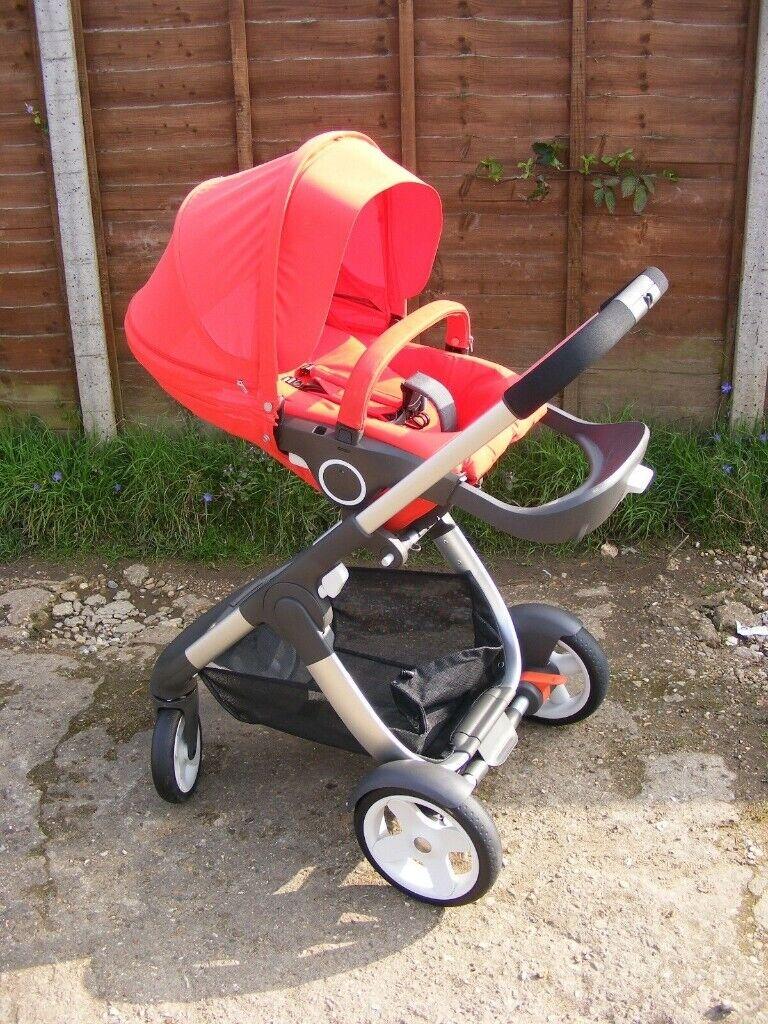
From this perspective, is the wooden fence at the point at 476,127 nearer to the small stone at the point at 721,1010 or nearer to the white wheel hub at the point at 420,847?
the white wheel hub at the point at 420,847

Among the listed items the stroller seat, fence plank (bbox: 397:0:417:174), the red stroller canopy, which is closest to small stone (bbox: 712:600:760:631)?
the stroller seat

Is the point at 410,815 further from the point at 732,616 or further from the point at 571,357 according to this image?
the point at 732,616

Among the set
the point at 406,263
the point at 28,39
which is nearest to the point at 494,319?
the point at 406,263

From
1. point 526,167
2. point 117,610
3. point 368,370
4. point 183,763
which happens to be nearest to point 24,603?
point 117,610

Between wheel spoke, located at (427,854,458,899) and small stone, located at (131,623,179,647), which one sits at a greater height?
wheel spoke, located at (427,854,458,899)

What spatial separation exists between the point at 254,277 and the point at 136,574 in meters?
2.22

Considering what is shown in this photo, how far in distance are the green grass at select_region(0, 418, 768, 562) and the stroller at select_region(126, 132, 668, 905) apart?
4.17ft

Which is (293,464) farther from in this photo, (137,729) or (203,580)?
(203,580)

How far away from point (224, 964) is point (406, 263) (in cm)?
206

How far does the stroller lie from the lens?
257cm

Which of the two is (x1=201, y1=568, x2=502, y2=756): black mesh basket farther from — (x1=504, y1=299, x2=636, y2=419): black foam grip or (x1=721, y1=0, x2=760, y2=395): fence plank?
(x1=721, y1=0, x2=760, y2=395): fence plank

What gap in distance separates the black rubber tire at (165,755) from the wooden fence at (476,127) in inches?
96.5

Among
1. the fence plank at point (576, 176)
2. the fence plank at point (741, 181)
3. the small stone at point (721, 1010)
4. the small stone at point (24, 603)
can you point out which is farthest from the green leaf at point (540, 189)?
the small stone at point (721, 1010)

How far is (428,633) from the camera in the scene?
3299 mm
